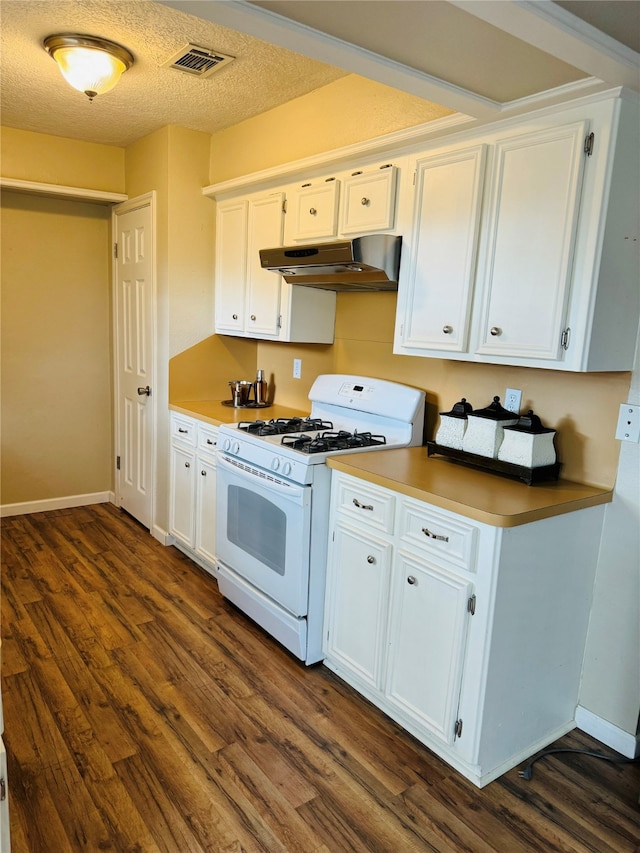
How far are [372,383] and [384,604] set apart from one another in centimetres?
113

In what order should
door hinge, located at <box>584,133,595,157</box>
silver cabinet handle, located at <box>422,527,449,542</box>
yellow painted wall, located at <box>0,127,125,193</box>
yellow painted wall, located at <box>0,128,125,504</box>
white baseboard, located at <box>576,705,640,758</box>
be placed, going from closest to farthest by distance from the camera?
1. door hinge, located at <box>584,133,595,157</box>
2. silver cabinet handle, located at <box>422,527,449,542</box>
3. white baseboard, located at <box>576,705,640,758</box>
4. yellow painted wall, located at <box>0,127,125,193</box>
5. yellow painted wall, located at <box>0,128,125,504</box>

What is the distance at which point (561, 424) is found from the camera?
2.27 m

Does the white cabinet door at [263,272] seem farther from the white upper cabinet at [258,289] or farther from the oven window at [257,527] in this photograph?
the oven window at [257,527]

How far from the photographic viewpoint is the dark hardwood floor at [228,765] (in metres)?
1.77

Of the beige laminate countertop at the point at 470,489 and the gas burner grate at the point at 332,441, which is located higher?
the gas burner grate at the point at 332,441

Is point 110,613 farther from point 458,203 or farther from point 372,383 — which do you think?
point 458,203

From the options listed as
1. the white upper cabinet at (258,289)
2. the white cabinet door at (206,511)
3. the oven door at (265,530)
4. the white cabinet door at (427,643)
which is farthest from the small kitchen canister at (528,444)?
the white cabinet door at (206,511)

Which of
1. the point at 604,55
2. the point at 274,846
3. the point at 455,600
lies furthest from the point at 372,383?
the point at 274,846

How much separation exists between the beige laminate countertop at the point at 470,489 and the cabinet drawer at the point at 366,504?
44 mm

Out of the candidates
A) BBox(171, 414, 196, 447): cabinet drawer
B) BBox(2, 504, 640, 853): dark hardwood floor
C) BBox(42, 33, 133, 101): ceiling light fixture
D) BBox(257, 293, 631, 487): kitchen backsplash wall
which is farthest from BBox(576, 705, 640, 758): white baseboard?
BBox(42, 33, 133, 101): ceiling light fixture

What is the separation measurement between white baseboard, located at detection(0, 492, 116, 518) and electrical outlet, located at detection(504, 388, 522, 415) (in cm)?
331

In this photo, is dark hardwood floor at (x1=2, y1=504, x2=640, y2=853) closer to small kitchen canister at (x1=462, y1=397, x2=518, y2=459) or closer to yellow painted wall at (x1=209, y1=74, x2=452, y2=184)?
small kitchen canister at (x1=462, y1=397, x2=518, y2=459)

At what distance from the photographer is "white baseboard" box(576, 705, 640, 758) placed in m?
2.14

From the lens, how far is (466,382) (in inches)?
103
